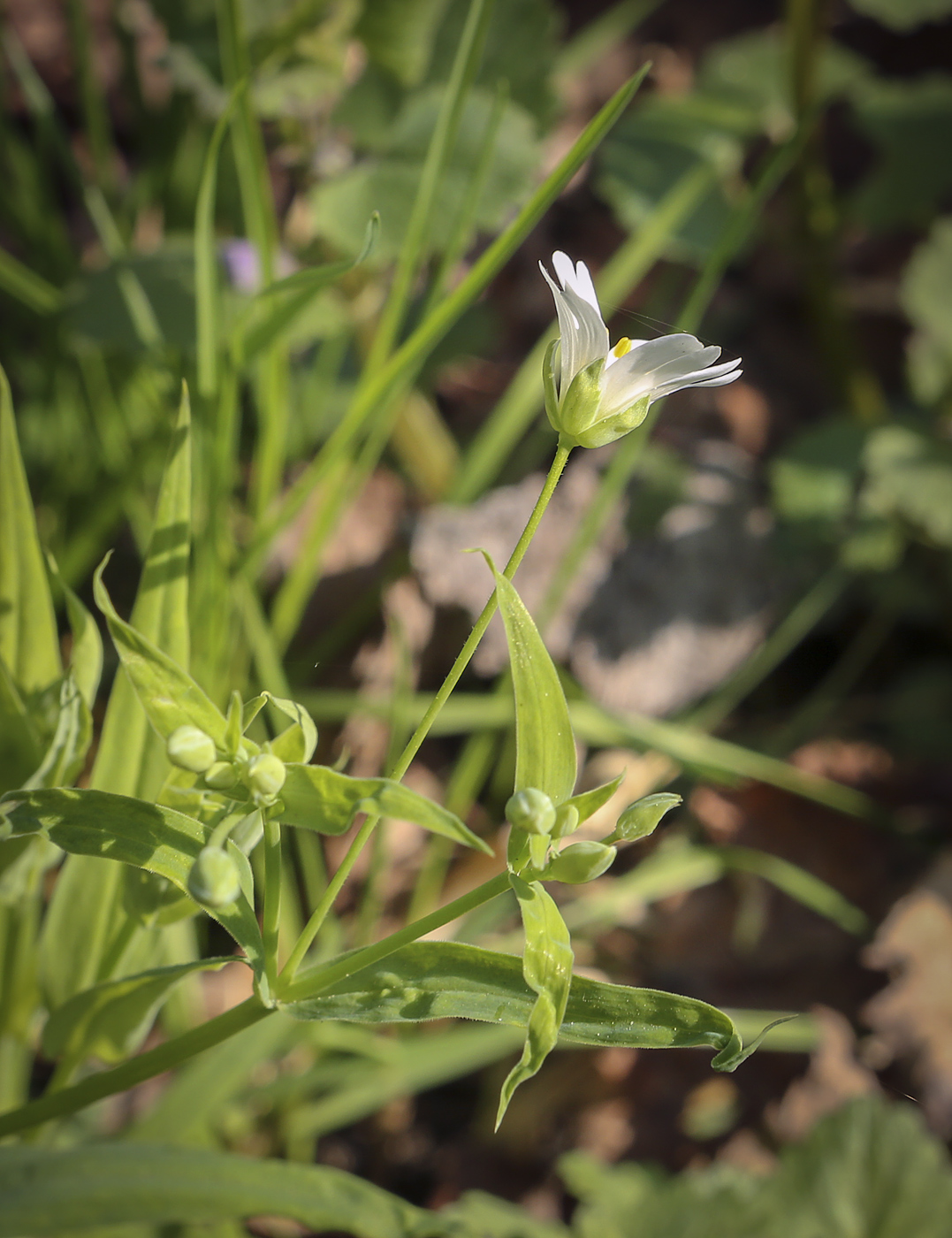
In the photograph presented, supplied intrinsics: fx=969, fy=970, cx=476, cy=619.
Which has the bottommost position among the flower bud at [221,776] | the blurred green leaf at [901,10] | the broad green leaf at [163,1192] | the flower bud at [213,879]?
the broad green leaf at [163,1192]

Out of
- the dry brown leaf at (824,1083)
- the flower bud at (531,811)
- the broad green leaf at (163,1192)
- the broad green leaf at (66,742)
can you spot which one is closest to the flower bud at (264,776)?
the flower bud at (531,811)

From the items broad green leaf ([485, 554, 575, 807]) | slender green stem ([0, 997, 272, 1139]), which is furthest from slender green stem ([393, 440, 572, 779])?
slender green stem ([0, 997, 272, 1139])

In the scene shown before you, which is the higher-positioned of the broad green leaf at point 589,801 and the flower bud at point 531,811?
the flower bud at point 531,811

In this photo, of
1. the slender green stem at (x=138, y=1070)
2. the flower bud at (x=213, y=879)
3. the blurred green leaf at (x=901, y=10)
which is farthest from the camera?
the blurred green leaf at (x=901, y=10)

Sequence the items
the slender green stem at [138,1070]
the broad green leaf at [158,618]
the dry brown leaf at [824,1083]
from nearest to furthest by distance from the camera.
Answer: the slender green stem at [138,1070]
the broad green leaf at [158,618]
the dry brown leaf at [824,1083]

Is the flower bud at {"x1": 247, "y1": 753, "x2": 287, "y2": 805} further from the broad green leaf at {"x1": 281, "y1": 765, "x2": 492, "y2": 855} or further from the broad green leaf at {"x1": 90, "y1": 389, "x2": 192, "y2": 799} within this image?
the broad green leaf at {"x1": 90, "y1": 389, "x2": 192, "y2": 799}

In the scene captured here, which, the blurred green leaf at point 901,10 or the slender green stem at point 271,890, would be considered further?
the blurred green leaf at point 901,10

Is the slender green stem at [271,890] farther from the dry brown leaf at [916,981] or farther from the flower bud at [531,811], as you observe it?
the dry brown leaf at [916,981]

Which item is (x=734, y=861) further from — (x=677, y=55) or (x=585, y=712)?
(x=677, y=55)
